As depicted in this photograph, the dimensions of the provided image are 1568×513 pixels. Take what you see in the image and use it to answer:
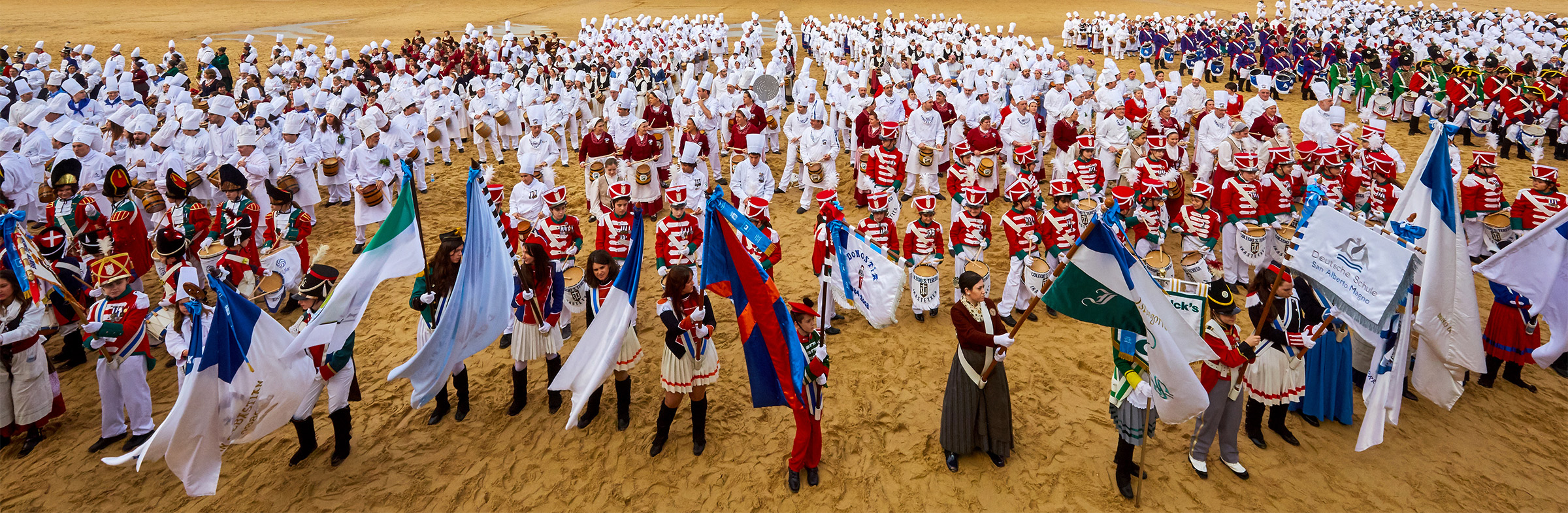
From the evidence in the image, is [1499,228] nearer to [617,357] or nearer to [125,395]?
[617,357]

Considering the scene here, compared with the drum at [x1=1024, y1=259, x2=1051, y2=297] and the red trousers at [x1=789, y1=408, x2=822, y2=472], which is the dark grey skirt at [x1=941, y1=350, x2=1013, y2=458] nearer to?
the red trousers at [x1=789, y1=408, x2=822, y2=472]

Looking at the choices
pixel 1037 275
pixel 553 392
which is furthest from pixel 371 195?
pixel 1037 275

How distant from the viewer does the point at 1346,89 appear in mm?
23672

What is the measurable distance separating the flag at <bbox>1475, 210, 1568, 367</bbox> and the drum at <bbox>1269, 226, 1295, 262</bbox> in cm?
366

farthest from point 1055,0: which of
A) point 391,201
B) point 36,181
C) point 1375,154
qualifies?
point 36,181

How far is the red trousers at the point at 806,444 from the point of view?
6.55m

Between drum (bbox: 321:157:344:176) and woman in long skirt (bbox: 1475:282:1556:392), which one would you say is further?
drum (bbox: 321:157:344:176)

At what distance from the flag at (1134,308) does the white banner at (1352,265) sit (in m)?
1.21

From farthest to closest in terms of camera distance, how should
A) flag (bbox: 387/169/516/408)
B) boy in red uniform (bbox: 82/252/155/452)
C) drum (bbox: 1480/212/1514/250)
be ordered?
drum (bbox: 1480/212/1514/250), boy in red uniform (bbox: 82/252/155/452), flag (bbox: 387/169/516/408)

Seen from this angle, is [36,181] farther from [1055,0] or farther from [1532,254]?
[1055,0]

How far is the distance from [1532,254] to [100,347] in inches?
522

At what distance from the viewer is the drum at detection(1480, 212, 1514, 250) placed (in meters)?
10.6

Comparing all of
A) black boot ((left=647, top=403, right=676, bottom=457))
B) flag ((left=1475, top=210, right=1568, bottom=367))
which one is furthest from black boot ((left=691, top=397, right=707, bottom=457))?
flag ((left=1475, top=210, right=1568, bottom=367))

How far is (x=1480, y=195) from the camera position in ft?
36.5
